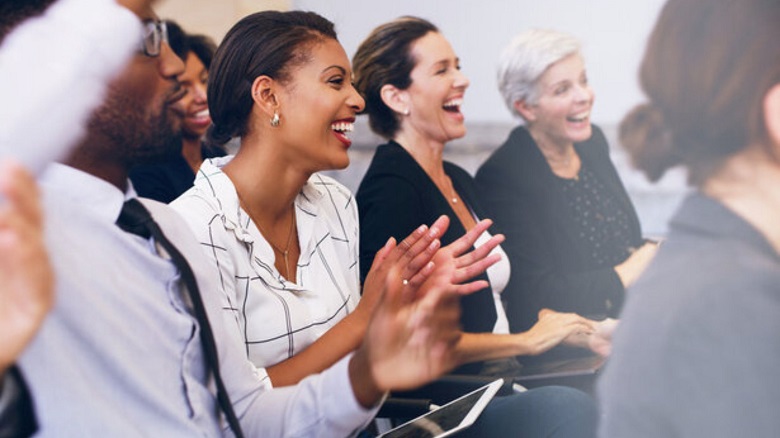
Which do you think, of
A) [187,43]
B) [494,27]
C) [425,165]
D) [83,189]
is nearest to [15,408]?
[83,189]

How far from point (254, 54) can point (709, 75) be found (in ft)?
2.64

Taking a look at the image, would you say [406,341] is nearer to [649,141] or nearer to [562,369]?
[649,141]

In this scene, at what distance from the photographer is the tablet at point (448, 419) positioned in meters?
1.21

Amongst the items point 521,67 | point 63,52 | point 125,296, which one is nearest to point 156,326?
point 125,296

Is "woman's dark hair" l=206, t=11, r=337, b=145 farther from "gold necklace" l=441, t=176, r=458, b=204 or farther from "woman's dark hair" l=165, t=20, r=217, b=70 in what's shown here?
"woman's dark hair" l=165, t=20, r=217, b=70

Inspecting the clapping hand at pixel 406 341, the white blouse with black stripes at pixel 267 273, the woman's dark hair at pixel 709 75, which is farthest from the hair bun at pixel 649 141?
the white blouse with black stripes at pixel 267 273

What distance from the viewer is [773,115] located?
2.22 ft

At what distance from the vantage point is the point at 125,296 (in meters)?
0.90

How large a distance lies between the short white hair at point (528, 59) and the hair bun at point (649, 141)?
879 mm

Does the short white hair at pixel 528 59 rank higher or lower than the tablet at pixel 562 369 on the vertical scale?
higher

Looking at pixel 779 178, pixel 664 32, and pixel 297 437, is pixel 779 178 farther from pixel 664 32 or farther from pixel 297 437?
pixel 297 437

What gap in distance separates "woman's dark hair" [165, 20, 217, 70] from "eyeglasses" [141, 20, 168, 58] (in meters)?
1.09

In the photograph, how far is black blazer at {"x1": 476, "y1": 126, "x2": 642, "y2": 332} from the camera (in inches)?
63.0

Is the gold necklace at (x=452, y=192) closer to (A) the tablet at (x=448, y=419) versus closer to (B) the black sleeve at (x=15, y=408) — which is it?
(A) the tablet at (x=448, y=419)
